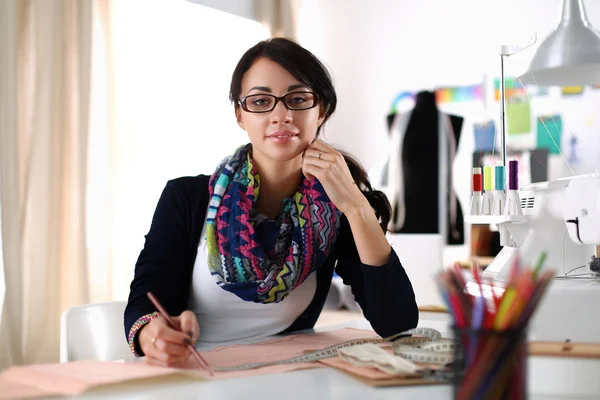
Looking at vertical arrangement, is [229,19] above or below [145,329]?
above

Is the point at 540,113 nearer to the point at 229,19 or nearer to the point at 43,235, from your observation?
the point at 229,19

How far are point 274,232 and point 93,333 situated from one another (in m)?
0.44

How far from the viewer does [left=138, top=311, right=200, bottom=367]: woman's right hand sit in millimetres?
915

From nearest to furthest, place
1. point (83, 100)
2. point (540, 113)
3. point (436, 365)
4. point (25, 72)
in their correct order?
point (436, 365), point (25, 72), point (83, 100), point (540, 113)

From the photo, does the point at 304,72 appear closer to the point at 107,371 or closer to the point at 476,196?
the point at 476,196

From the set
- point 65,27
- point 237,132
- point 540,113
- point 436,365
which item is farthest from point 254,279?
point 540,113

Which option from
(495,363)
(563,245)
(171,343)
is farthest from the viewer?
(563,245)

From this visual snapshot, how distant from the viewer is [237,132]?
14.6ft

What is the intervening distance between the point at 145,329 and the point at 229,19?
146 inches

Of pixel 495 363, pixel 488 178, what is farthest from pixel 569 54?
pixel 495 363

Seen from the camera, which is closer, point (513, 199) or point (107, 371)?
point (107, 371)

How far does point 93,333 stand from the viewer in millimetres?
1382

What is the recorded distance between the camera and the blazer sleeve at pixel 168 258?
51.8 inches

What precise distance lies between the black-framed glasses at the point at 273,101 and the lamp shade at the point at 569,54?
0.95 meters
